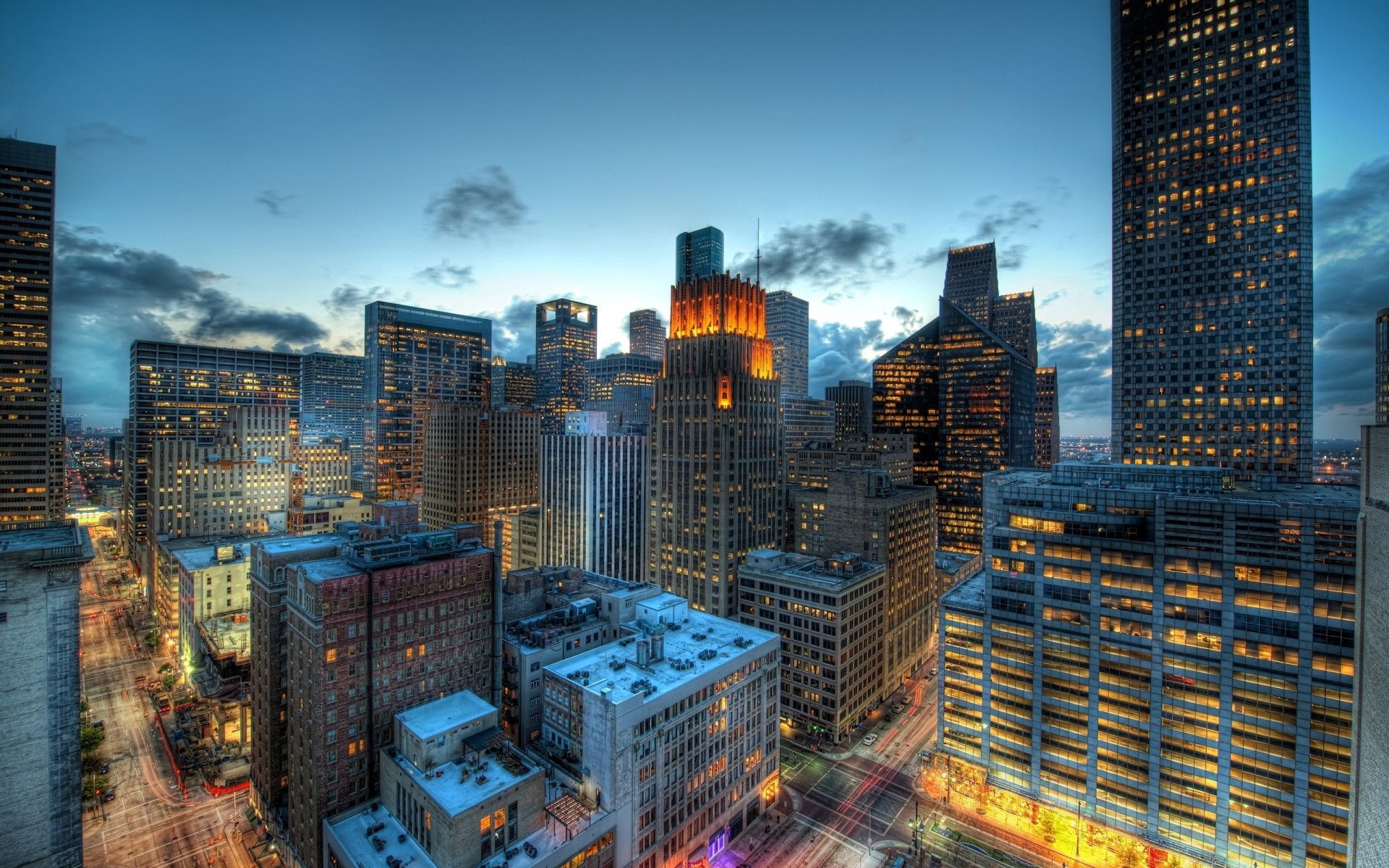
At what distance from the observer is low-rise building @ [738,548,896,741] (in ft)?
368

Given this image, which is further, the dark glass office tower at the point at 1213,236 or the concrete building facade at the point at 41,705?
the dark glass office tower at the point at 1213,236

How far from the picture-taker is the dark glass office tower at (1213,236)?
114750 mm

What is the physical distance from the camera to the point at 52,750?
5728cm

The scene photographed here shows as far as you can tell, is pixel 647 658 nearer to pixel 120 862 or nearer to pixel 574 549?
pixel 120 862

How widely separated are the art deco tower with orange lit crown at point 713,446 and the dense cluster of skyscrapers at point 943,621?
3.38 feet

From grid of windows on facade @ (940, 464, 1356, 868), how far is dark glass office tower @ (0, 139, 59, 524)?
260 m

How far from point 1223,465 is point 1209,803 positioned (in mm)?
78468

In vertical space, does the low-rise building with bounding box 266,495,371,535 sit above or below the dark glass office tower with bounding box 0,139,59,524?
below

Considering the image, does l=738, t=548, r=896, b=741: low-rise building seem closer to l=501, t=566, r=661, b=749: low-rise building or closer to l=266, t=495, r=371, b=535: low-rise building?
l=501, t=566, r=661, b=749: low-rise building

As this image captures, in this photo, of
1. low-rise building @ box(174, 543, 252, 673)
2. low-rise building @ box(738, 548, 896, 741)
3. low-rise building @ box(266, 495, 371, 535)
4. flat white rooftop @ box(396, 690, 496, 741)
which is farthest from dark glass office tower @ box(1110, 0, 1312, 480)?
low-rise building @ box(266, 495, 371, 535)

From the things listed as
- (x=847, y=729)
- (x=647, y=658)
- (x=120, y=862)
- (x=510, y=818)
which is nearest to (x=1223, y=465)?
(x=847, y=729)

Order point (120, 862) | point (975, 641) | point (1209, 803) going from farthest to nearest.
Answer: point (975, 641), point (120, 862), point (1209, 803)

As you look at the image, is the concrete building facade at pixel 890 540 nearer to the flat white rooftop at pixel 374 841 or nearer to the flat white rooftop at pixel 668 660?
the flat white rooftop at pixel 668 660

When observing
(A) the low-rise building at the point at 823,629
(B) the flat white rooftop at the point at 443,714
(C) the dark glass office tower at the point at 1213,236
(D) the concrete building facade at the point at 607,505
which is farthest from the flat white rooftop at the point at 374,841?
(C) the dark glass office tower at the point at 1213,236
